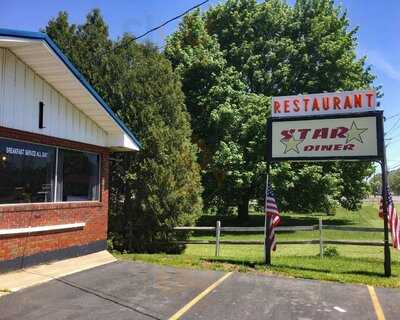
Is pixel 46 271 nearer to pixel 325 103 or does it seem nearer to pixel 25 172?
pixel 25 172

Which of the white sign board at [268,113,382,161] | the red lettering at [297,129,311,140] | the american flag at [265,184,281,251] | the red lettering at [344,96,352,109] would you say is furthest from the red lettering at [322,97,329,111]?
the american flag at [265,184,281,251]

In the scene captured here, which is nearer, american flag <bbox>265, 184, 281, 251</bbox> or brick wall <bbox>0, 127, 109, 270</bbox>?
brick wall <bbox>0, 127, 109, 270</bbox>

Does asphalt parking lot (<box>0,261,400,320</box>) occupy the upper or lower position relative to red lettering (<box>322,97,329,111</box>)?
lower

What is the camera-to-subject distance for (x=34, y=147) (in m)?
12.4

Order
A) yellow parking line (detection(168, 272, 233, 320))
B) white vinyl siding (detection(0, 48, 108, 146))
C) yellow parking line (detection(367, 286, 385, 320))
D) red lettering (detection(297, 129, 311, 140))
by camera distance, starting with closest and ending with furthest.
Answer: yellow parking line (detection(168, 272, 233, 320))
yellow parking line (detection(367, 286, 385, 320))
white vinyl siding (detection(0, 48, 108, 146))
red lettering (detection(297, 129, 311, 140))

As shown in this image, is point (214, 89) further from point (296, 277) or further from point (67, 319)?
point (67, 319)

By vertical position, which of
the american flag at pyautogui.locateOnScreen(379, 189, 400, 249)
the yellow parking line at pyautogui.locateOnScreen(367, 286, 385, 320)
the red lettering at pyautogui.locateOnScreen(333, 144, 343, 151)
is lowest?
the yellow parking line at pyautogui.locateOnScreen(367, 286, 385, 320)

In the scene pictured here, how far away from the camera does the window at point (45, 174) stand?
11484 mm

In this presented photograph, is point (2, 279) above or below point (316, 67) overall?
below

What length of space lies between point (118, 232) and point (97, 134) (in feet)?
13.9

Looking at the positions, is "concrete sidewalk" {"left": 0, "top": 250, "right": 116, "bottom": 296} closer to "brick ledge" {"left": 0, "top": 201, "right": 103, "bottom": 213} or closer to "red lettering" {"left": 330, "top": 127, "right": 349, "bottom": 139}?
"brick ledge" {"left": 0, "top": 201, "right": 103, "bottom": 213}

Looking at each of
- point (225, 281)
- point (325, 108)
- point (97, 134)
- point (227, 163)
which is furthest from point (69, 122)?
point (227, 163)

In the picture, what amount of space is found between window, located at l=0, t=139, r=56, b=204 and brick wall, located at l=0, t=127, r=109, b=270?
17cm

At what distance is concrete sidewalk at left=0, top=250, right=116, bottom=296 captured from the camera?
402 inches
